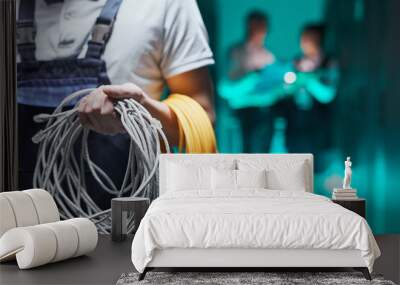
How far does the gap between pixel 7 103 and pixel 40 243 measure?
2331 mm

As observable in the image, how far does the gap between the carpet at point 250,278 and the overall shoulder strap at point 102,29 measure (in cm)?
290

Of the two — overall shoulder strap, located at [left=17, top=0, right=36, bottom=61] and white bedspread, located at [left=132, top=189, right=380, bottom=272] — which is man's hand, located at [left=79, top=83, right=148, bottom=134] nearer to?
overall shoulder strap, located at [left=17, top=0, right=36, bottom=61]

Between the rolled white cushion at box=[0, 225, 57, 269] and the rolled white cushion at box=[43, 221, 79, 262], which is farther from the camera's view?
the rolled white cushion at box=[43, 221, 79, 262]

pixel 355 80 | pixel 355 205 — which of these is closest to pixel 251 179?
pixel 355 205

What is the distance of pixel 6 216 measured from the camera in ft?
16.3

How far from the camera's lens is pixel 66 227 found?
4996 mm

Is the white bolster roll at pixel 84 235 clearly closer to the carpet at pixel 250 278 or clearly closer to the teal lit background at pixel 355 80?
the carpet at pixel 250 278

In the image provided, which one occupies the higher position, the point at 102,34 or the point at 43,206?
the point at 102,34

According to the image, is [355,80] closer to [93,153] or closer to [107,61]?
[107,61]

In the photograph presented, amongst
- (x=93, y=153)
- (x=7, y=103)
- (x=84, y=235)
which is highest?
(x=7, y=103)

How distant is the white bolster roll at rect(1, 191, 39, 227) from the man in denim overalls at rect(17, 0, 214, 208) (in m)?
1.67

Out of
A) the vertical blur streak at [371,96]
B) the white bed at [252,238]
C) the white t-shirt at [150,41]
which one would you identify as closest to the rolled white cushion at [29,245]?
the white bed at [252,238]

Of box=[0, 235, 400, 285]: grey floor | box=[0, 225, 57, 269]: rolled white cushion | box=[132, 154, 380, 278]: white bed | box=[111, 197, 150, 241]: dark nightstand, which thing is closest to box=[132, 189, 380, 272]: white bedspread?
box=[132, 154, 380, 278]: white bed

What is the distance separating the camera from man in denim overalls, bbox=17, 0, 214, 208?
6727mm
